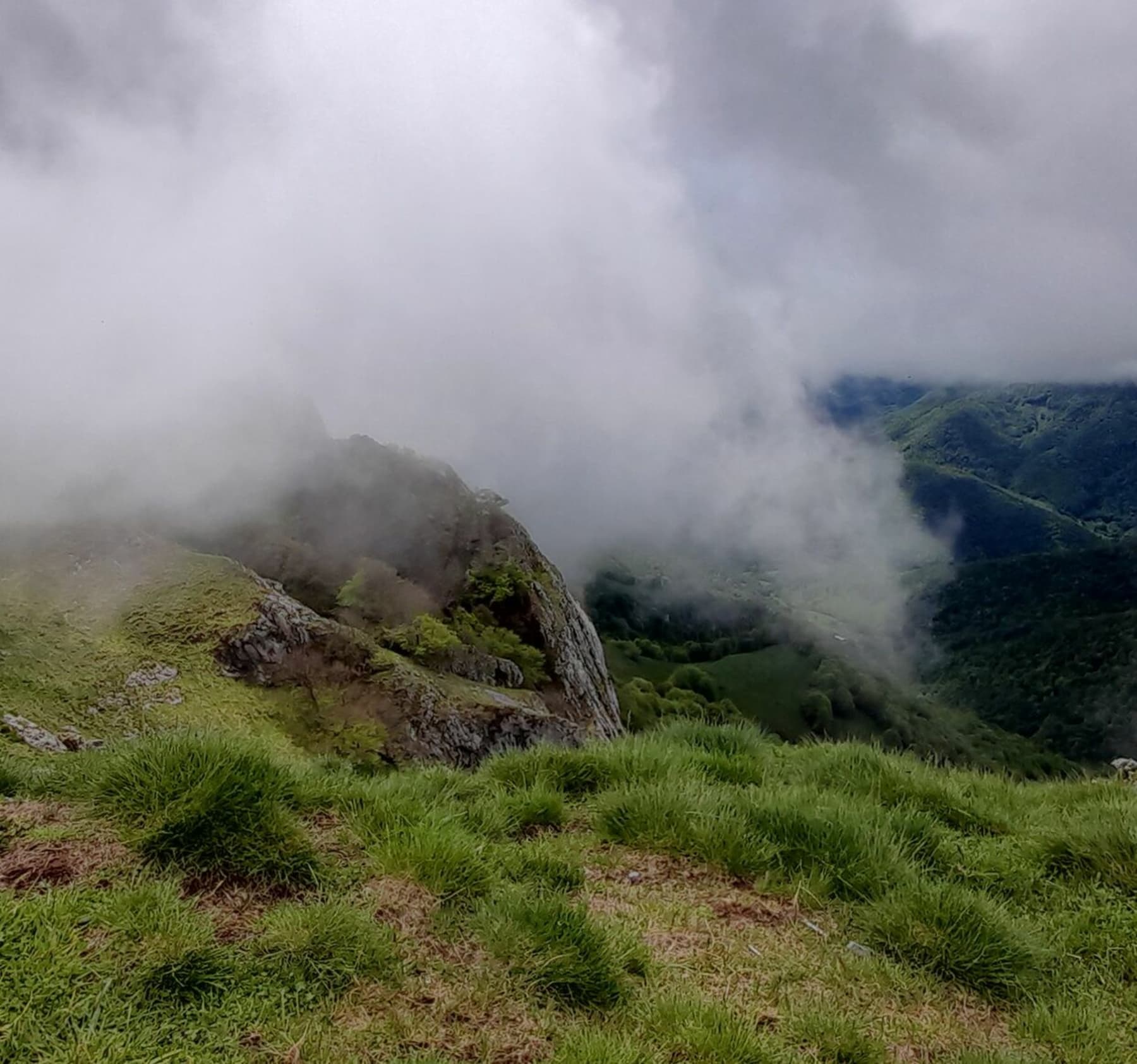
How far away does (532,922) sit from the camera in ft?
16.4

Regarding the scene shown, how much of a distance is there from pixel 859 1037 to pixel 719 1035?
91 cm

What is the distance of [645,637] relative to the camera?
19500 cm

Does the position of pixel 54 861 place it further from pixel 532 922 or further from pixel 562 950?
pixel 562 950

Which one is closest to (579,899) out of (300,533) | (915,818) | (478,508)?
(915,818)

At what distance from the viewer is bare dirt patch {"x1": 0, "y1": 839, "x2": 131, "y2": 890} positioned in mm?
4727

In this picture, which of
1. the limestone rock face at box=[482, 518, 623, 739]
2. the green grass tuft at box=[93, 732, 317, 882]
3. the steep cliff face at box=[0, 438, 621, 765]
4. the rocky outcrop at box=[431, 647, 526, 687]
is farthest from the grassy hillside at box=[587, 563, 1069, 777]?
the green grass tuft at box=[93, 732, 317, 882]

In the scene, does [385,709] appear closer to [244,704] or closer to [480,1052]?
[244,704]

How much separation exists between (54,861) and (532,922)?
9.88 feet

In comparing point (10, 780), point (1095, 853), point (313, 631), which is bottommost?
point (313, 631)

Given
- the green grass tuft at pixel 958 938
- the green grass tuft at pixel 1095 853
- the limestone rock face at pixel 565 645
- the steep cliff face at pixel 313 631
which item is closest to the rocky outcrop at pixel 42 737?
the steep cliff face at pixel 313 631

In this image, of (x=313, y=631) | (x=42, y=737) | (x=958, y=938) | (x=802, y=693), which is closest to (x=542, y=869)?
(x=958, y=938)

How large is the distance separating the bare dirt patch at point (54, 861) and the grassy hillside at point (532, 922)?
19 mm

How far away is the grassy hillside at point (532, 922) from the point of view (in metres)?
4.02

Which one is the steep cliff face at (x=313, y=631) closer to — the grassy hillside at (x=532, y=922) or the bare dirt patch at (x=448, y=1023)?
the grassy hillside at (x=532, y=922)
